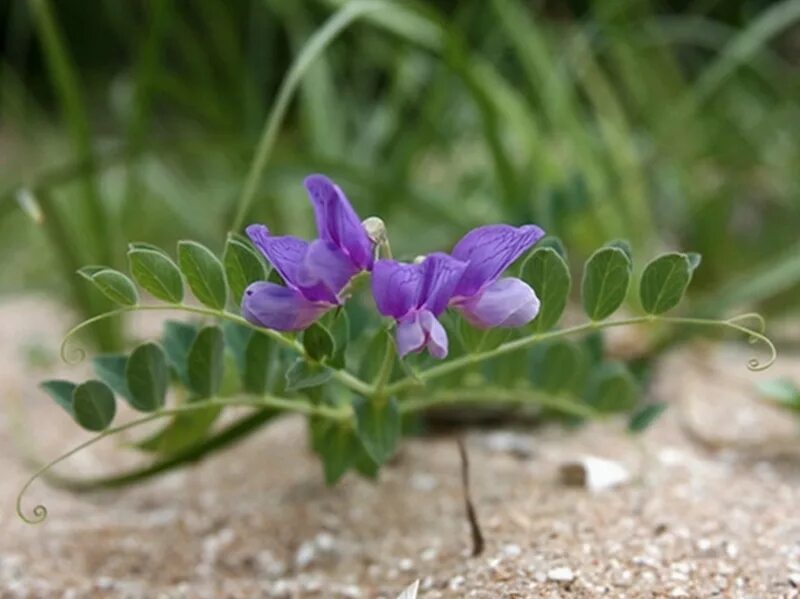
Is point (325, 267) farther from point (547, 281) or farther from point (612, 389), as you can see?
point (612, 389)

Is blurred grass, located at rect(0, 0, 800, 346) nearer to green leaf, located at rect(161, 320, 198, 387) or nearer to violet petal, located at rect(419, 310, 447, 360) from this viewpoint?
green leaf, located at rect(161, 320, 198, 387)

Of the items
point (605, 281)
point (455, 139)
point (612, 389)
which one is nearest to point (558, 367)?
point (612, 389)

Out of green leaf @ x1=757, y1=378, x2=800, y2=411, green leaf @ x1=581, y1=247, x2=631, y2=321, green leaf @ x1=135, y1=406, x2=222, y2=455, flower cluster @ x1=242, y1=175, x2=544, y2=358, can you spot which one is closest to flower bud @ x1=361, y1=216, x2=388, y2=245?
flower cluster @ x1=242, y1=175, x2=544, y2=358

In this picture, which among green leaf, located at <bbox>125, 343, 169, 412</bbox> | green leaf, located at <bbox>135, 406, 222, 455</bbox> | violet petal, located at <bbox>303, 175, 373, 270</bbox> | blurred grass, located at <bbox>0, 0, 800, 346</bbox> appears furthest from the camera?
blurred grass, located at <bbox>0, 0, 800, 346</bbox>

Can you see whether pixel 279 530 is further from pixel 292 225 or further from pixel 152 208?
pixel 152 208

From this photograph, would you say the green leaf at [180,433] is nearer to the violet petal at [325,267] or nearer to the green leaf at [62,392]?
the green leaf at [62,392]

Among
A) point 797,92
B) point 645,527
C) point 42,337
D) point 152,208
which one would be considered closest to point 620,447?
point 645,527

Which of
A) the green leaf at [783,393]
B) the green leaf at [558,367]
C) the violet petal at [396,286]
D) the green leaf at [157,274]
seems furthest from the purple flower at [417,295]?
the green leaf at [783,393]
